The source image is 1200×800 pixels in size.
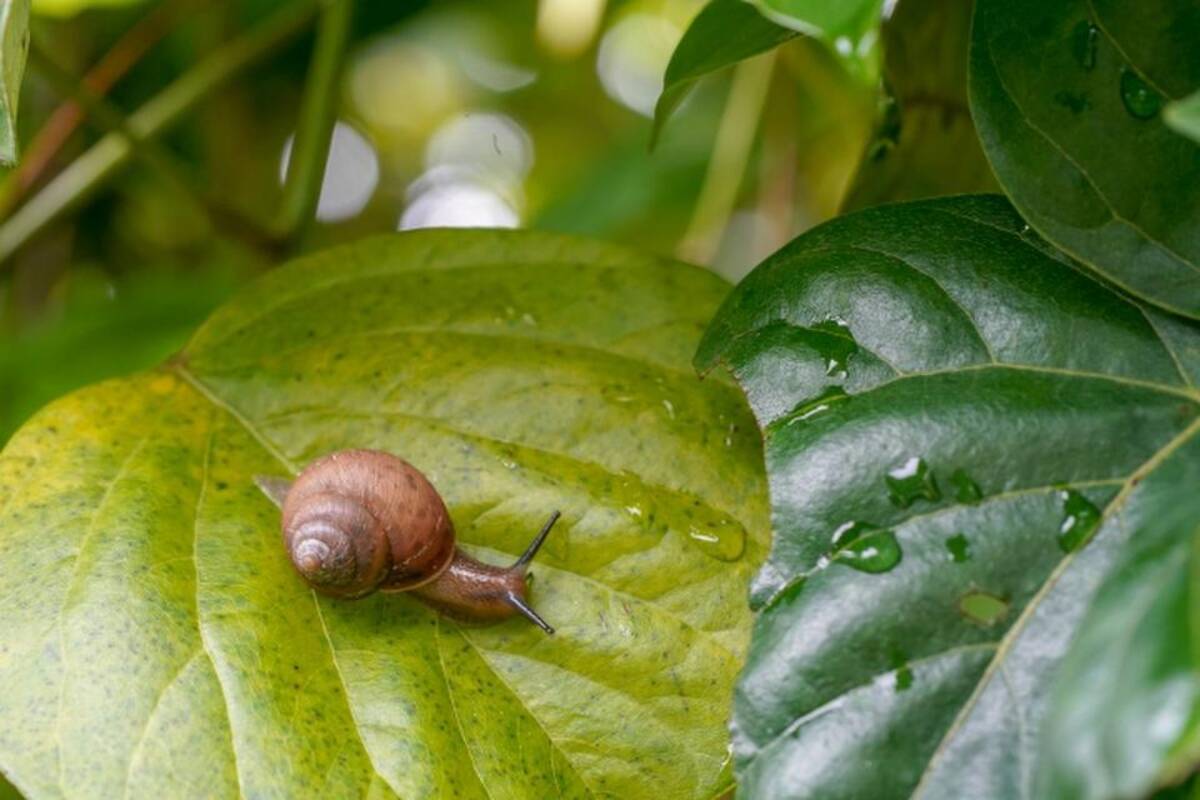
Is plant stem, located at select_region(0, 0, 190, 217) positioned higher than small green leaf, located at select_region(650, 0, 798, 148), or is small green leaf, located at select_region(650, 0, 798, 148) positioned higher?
plant stem, located at select_region(0, 0, 190, 217)

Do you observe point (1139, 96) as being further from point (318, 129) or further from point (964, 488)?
point (318, 129)

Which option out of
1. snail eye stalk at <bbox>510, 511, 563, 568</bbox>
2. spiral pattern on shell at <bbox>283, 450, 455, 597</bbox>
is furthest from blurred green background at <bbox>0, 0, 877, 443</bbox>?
snail eye stalk at <bbox>510, 511, 563, 568</bbox>

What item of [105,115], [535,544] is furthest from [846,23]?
[105,115]

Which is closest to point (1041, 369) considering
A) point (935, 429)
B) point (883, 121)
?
point (935, 429)

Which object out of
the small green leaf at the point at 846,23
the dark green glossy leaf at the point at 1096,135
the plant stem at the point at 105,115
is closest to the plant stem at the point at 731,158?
the plant stem at the point at 105,115

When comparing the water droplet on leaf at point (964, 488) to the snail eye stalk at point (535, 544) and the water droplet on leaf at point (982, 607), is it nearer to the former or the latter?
the water droplet on leaf at point (982, 607)

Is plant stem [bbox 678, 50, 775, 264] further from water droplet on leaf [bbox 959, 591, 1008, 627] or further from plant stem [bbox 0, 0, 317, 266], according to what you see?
water droplet on leaf [bbox 959, 591, 1008, 627]
